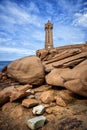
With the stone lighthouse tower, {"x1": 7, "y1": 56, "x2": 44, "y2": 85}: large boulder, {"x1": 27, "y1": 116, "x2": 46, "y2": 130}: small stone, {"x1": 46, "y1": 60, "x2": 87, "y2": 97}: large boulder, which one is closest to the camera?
{"x1": 27, "y1": 116, "x2": 46, "y2": 130}: small stone

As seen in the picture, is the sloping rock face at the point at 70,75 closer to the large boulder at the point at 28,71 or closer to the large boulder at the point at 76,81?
the large boulder at the point at 76,81

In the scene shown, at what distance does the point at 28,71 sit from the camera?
9812 millimetres

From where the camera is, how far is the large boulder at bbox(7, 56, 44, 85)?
9461mm

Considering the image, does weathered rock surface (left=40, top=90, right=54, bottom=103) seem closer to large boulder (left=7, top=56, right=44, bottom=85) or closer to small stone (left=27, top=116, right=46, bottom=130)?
small stone (left=27, top=116, right=46, bottom=130)

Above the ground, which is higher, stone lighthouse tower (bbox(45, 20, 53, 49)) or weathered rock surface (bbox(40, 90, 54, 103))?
stone lighthouse tower (bbox(45, 20, 53, 49))

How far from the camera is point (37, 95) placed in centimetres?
764

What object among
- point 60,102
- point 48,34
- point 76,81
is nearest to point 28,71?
point 60,102

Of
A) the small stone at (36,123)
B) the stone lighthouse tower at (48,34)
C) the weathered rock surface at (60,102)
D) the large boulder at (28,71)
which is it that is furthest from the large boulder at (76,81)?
the stone lighthouse tower at (48,34)

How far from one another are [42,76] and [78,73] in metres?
3.51

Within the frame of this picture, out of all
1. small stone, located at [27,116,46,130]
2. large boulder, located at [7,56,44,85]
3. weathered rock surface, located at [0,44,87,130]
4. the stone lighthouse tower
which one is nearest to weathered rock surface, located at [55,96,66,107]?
weathered rock surface, located at [0,44,87,130]

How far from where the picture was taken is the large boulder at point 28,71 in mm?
9461

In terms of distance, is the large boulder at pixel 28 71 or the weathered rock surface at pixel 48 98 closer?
the weathered rock surface at pixel 48 98

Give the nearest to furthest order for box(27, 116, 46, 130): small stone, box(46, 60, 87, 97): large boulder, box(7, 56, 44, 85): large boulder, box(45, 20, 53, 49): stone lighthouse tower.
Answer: box(27, 116, 46, 130): small stone → box(46, 60, 87, 97): large boulder → box(7, 56, 44, 85): large boulder → box(45, 20, 53, 49): stone lighthouse tower

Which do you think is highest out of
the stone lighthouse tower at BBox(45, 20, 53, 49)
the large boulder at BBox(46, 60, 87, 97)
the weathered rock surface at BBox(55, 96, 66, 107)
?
the stone lighthouse tower at BBox(45, 20, 53, 49)
